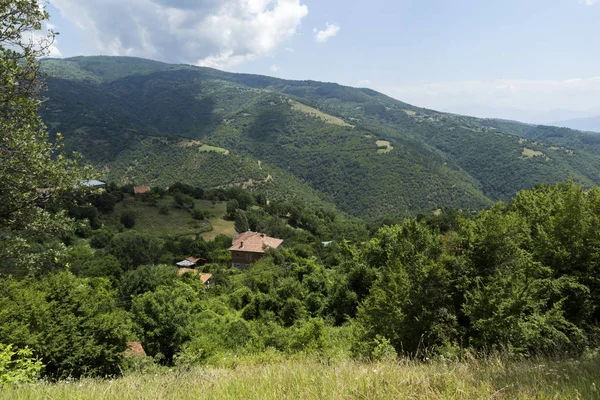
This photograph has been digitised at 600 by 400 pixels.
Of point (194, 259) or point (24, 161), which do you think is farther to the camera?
point (194, 259)

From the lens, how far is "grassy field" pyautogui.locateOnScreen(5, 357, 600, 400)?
10.6 feet

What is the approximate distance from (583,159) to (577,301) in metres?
227

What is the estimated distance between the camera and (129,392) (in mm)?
3625

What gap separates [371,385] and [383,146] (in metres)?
188

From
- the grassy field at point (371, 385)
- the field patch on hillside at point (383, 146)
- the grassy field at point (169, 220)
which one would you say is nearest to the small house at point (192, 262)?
the grassy field at point (169, 220)

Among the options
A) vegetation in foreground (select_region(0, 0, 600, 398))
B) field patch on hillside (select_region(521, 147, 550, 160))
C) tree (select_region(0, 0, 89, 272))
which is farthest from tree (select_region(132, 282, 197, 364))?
field patch on hillside (select_region(521, 147, 550, 160))

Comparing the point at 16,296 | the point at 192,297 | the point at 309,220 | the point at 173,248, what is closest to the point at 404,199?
the point at 309,220

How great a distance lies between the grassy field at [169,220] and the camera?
76438mm

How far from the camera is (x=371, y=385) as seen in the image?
3445 mm

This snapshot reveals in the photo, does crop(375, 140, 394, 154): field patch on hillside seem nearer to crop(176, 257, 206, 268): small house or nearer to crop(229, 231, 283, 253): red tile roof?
crop(229, 231, 283, 253): red tile roof

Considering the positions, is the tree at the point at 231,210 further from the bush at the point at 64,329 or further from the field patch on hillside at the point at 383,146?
the field patch on hillside at the point at 383,146

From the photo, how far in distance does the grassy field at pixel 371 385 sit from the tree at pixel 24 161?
414 cm

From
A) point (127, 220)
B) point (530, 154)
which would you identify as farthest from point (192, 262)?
point (530, 154)

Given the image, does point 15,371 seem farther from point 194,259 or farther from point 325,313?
point 194,259
